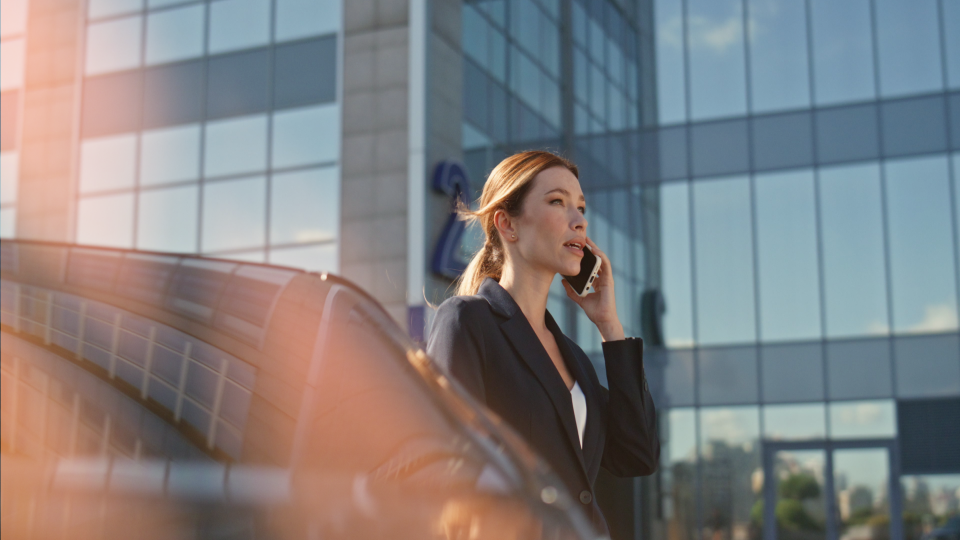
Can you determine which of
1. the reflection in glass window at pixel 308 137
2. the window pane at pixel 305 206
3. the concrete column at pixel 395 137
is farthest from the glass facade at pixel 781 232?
the window pane at pixel 305 206

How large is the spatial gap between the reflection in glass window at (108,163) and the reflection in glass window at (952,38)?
1417cm

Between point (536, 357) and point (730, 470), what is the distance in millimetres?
15913

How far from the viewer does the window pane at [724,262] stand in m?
17.3

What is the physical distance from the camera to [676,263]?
18.2m

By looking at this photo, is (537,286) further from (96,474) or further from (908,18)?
(908,18)

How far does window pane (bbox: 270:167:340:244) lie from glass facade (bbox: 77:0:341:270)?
2 centimetres

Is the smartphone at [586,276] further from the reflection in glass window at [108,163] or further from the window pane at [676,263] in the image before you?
the window pane at [676,263]

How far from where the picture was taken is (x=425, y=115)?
47.1 ft

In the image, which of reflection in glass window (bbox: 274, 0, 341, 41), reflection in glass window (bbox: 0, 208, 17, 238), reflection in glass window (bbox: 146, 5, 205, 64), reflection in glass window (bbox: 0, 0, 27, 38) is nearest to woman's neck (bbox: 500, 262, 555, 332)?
reflection in glass window (bbox: 274, 0, 341, 41)

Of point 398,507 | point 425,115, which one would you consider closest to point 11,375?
point 398,507

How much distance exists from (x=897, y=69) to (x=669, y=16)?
442cm

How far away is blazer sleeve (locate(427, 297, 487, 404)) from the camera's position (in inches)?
85.3

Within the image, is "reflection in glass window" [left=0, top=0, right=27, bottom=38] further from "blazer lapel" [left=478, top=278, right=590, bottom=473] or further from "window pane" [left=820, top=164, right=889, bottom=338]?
"blazer lapel" [left=478, top=278, right=590, bottom=473]

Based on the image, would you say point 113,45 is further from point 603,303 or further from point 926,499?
point 603,303
